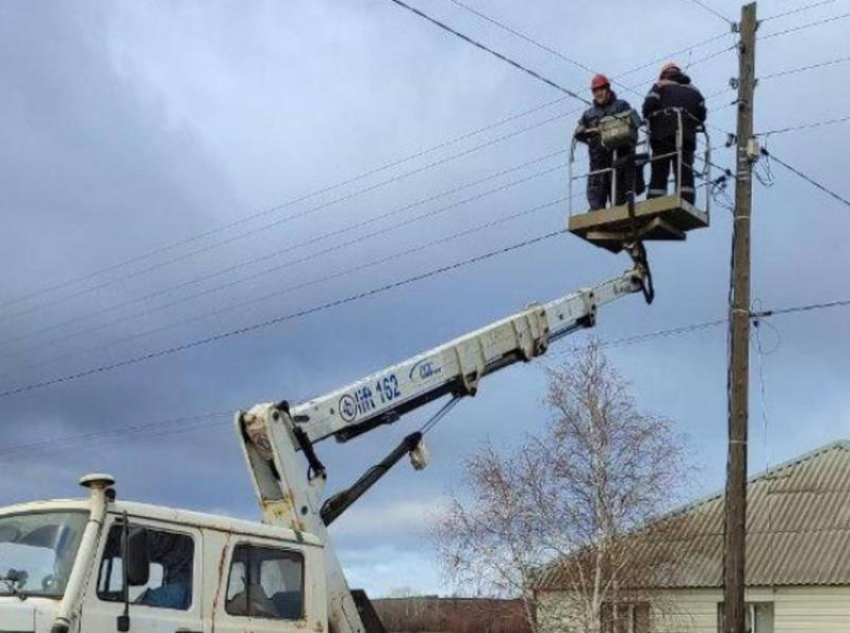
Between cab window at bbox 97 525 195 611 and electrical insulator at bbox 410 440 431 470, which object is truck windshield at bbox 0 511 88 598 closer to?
cab window at bbox 97 525 195 611

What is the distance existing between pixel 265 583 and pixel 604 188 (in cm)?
709

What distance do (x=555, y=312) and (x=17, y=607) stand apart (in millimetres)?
7109

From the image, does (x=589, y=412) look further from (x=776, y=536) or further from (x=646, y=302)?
(x=646, y=302)

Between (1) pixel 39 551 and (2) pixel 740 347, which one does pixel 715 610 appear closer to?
(2) pixel 740 347

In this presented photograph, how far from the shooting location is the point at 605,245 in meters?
14.1

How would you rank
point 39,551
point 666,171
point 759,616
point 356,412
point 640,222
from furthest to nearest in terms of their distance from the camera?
point 759,616, point 666,171, point 640,222, point 356,412, point 39,551

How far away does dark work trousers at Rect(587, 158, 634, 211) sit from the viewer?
1383cm

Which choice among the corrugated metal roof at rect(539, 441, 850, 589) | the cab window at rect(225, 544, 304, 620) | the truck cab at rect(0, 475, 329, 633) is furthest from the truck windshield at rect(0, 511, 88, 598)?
the corrugated metal roof at rect(539, 441, 850, 589)

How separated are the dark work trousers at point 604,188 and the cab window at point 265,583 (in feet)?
21.4

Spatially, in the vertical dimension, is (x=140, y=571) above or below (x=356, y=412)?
below

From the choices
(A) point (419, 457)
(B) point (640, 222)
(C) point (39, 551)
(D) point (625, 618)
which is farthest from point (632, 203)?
Answer: (D) point (625, 618)

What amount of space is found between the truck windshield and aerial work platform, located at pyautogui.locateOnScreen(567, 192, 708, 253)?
775 centimetres

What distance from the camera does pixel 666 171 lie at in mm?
13828

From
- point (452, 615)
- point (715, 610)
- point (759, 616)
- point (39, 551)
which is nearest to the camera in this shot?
point (39, 551)
